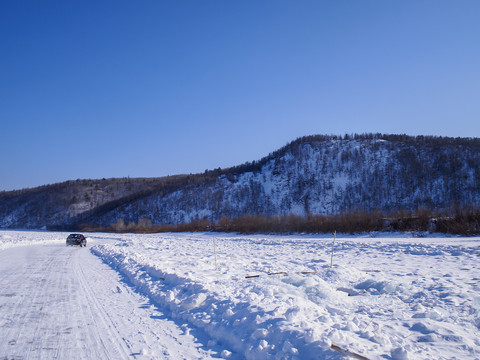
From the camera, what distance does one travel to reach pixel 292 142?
128750 millimetres

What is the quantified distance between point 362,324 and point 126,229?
8764cm

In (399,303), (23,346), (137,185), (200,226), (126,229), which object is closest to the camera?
(23,346)

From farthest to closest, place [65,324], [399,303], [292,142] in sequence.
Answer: [292,142] < [399,303] < [65,324]

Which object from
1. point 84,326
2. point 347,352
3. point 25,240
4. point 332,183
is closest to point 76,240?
point 25,240

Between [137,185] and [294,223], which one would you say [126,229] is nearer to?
[294,223]

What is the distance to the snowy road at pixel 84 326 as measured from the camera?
4.78 meters

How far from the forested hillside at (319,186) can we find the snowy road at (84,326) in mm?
61409

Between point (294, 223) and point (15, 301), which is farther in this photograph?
point (294, 223)

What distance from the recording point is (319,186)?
97.7 metres

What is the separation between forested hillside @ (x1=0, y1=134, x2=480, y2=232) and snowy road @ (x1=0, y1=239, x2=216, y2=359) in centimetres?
6141

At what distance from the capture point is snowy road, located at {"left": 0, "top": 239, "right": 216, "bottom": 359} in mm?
4781

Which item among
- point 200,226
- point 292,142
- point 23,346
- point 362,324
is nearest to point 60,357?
point 23,346

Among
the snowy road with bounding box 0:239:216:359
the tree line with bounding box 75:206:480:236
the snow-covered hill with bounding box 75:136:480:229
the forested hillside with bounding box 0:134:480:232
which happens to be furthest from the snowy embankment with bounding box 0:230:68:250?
the snow-covered hill with bounding box 75:136:480:229

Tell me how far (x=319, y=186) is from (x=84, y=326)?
95.7 meters
